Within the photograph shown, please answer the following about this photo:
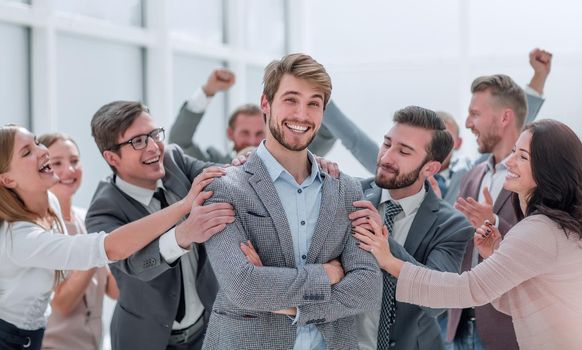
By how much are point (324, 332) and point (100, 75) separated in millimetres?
3900

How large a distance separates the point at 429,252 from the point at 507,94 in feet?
4.37

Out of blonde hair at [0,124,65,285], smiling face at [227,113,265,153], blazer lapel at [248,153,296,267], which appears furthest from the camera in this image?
smiling face at [227,113,265,153]

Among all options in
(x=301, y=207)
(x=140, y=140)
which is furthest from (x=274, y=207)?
(x=140, y=140)

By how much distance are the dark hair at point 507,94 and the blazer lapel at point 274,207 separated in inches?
72.6

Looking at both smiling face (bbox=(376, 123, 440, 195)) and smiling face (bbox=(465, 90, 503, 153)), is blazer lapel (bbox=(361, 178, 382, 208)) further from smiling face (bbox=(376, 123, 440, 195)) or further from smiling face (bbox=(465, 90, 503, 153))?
smiling face (bbox=(465, 90, 503, 153))

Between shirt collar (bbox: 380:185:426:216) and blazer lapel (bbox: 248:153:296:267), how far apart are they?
67 centimetres

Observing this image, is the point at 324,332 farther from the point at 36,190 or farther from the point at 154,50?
the point at 154,50

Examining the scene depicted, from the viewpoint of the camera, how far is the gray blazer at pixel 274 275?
86.1 inches

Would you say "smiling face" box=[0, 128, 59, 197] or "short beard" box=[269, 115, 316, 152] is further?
"smiling face" box=[0, 128, 59, 197]

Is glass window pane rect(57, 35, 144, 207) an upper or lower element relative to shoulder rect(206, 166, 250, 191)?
upper

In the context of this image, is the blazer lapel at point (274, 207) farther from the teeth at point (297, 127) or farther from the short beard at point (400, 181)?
the short beard at point (400, 181)

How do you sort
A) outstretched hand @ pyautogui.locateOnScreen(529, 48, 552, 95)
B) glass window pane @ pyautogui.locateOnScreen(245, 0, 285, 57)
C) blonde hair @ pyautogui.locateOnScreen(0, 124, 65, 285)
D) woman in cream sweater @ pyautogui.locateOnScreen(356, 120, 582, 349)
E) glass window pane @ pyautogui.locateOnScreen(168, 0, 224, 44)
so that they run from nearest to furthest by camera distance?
woman in cream sweater @ pyautogui.locateOnScreen(356, 120, 582, 349)
blonde hair @ pyautogui.locateOnScreen(0, 124, 65, 285)
outstretched hand @ pyautogui.locateOnScreen(529, 48, 552, 95)
glass window pane @ pyautogui.locateOnScreen(168, 0, 224, 44)
glass window pane @ pyautogui.locateOnScreen(245, 0, 285, 57)

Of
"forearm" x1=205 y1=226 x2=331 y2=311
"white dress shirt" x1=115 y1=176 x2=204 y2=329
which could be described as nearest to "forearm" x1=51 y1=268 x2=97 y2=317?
"white dress shirt" x1=115 y1=176 x2=204 y2=329

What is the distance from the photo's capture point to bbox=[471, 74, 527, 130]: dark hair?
3795 mm
